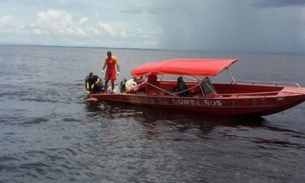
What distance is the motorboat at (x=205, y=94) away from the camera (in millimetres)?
16766

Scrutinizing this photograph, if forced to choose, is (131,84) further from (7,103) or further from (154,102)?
(7,103)

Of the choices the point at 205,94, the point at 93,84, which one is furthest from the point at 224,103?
the point at 93,84

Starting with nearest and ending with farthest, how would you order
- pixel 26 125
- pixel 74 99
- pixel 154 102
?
pixel 26 125 < pixel 154 102 < pixel 74 99

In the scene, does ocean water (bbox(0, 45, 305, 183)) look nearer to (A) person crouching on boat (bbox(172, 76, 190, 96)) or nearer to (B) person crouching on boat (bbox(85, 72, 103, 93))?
(A) person crouching on boat (bbox(172, 76, 190, 96))

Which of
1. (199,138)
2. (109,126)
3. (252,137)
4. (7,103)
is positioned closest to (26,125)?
(109,126)

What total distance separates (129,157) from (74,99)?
12650mm

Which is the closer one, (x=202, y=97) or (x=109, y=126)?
(x=109, y=126)

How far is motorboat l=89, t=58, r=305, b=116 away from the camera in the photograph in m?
16.8

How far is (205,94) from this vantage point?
60.7ft

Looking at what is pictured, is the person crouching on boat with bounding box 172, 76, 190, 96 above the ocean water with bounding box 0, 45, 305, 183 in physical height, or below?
above

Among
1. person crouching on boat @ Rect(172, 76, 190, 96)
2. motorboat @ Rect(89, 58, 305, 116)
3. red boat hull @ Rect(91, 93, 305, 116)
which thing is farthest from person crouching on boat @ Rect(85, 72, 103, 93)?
person crouching on boat @ Rect(172, 76, 190, 96)

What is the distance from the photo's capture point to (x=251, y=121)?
59.1 ft

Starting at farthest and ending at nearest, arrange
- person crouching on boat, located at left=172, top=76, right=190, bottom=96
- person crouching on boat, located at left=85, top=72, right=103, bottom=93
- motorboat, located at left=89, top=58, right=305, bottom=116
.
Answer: person crouching on boat, located at left=85, top=72, right=103, bottom=93
person crouching on boat, located at left=172, top=76, right=190, bottom=96
motorboat, located at left=89, top=58, right=305, bottom=116

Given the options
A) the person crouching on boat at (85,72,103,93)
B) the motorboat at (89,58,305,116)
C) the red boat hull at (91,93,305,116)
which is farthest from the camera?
the person crouching on boat at (85,72,103,93)
